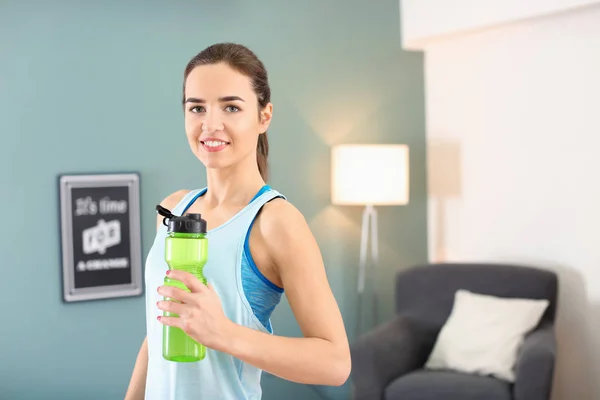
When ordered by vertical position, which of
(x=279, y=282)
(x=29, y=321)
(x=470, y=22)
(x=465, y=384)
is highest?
(x=470, y=22)

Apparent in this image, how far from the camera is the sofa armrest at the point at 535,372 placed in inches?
139

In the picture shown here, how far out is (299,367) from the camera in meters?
1.17

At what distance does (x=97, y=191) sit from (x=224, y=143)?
270cm

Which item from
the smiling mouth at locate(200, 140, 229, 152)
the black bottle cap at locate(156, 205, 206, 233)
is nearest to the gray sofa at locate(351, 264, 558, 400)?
the smiling mouth at locate(200, 140, 229, 152)

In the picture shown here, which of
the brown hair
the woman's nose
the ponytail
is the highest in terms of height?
the brown hair

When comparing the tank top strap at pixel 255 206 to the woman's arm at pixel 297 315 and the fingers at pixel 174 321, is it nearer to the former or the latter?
the woman's arm at pixel 297 315

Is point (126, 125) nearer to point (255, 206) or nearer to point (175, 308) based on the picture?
point (255, 206)

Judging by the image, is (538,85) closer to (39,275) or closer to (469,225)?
(469,225)

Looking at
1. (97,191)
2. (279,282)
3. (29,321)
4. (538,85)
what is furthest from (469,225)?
(279,282)

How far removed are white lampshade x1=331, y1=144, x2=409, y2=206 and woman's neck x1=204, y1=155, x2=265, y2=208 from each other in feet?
9.86

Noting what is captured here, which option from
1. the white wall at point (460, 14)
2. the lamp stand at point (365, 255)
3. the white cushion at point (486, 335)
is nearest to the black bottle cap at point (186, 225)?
the white cushion at point (486, 335)

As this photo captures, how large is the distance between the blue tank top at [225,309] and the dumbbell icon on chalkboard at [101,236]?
2643mm

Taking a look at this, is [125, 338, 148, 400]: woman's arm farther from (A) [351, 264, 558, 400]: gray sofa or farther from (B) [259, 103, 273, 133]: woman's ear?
(A) [351, 264, 558, 400]: gray sofa

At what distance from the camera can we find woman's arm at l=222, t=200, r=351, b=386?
3.83ft
